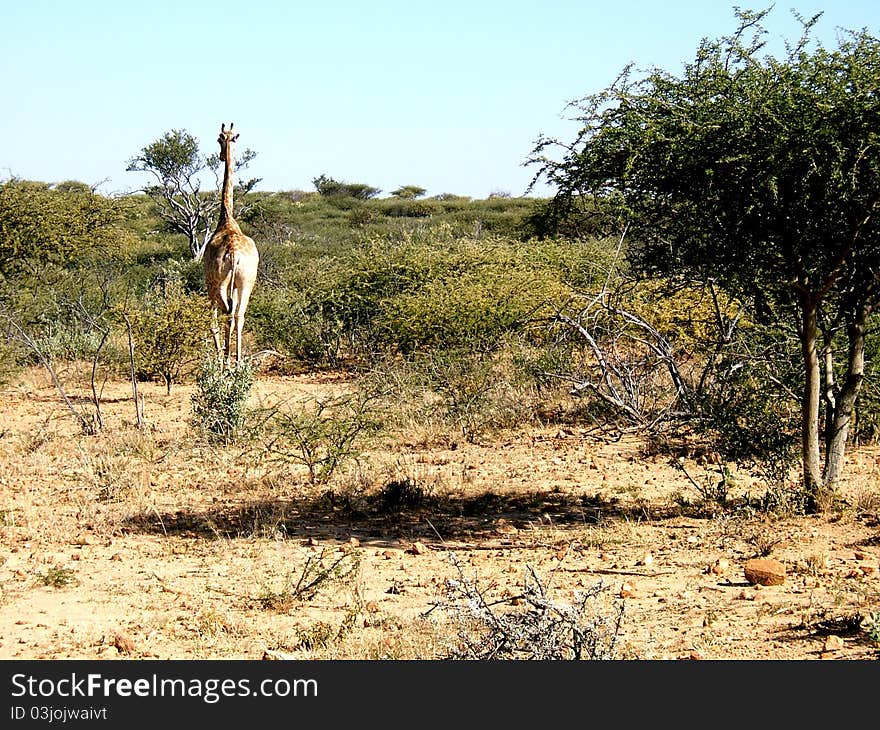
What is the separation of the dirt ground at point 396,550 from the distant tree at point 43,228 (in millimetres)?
8078

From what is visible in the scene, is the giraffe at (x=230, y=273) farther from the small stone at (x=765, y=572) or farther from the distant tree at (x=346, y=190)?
the distant tree at (x=346, y=190)

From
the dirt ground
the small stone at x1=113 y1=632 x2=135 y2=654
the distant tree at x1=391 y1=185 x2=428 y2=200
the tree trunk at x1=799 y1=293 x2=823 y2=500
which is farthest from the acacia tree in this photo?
the distant tree at x1=391 y1=185 x2=428 y2=200

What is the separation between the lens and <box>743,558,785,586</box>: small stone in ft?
18.9

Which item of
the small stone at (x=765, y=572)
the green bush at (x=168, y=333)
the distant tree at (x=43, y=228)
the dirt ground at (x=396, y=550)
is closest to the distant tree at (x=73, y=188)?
the distant tree at (x=43, y=228)

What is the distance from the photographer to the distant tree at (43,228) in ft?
57.3

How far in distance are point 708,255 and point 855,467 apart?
268cm

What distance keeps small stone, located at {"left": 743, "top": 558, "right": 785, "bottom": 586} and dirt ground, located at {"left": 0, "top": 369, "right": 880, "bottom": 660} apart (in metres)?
0.05

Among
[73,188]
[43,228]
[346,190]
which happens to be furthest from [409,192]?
[43,228]

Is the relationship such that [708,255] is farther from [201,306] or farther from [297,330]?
[297,330]

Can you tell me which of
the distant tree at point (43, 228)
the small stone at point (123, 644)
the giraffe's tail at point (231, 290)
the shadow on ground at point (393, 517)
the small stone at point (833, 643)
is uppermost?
the distant tree at point (43, 228)

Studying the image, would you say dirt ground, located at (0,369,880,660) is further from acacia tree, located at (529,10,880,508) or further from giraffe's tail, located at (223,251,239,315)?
giraffe's tail, located at (223,251,239,315)

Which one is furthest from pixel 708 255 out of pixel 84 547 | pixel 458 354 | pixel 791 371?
pixel 458 354

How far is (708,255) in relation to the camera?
6.92 m

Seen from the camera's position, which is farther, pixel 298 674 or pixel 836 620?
pixel 836 620
